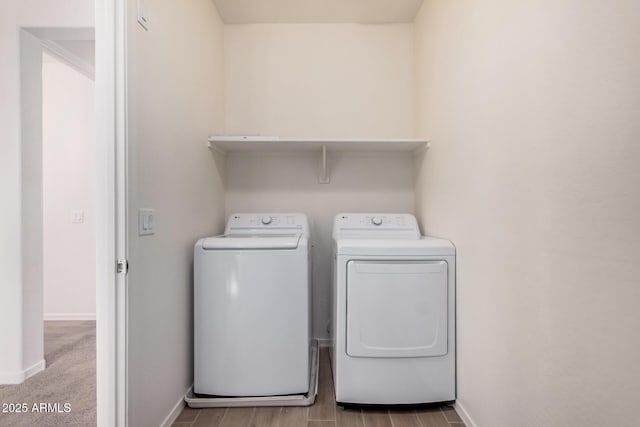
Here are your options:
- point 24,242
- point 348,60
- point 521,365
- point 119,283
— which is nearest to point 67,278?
point 24,242

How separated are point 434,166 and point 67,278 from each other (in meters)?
3.50

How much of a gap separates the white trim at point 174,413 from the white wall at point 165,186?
2 cm

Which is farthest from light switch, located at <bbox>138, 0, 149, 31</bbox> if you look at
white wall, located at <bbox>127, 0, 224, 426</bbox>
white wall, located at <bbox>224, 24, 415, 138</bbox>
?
white wall, located at <bbox>224, 24, 415, 138</bbox>

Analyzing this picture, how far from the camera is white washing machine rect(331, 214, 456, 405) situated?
158 cm

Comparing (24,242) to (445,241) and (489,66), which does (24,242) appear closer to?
(445,241)

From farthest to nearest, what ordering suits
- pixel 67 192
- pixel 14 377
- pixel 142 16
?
pixel 67 192, pixel 14 377, pixel 142 16

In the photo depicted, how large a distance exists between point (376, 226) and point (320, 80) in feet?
3.87

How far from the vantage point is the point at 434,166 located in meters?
1.93

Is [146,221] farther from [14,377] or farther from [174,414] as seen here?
[14,377]

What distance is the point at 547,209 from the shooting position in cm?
97

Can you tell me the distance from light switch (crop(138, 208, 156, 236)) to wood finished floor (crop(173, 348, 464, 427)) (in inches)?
38.8

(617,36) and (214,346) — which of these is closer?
(617,36)

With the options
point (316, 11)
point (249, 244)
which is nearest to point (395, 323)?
point (249, 244)

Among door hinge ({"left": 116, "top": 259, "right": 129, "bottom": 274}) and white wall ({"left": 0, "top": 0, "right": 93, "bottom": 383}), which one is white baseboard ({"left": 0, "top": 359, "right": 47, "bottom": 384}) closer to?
white wall ({"left": 0, "top": 0, "right": 93, "bottom": 383})
